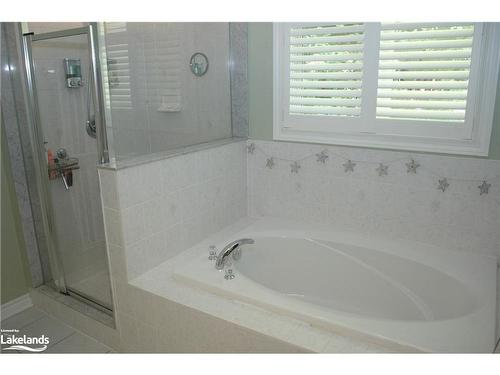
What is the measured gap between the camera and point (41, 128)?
1976 millimetres

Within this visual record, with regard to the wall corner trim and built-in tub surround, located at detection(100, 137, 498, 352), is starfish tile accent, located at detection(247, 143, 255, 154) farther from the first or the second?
the wall corner trim

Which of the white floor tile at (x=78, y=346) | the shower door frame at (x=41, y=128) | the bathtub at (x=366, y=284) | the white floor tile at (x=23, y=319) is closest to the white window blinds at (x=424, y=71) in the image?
the bathtub at (x=366, y=284)

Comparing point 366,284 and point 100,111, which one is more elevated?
point 100,111

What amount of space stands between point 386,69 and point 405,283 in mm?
1026

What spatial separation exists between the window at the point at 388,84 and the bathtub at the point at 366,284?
521 mm

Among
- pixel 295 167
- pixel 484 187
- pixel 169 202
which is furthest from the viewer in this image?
pixel 295 167

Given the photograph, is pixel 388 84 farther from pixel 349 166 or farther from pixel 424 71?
pixel 349 166

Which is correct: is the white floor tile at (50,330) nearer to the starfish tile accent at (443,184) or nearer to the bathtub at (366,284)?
the bathtub at (366,284)

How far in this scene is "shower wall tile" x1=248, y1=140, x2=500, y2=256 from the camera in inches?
69.1

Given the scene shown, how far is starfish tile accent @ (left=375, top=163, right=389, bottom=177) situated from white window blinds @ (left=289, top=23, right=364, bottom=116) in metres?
0.29

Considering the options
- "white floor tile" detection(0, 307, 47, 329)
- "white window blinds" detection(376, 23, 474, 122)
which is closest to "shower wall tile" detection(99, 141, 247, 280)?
"white floor tile" detection(0, 307, 47, 329)

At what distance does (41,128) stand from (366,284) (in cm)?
184

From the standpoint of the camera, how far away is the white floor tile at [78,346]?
72.3 inches

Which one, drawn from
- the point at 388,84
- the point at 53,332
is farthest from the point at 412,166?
the point at 53,332
